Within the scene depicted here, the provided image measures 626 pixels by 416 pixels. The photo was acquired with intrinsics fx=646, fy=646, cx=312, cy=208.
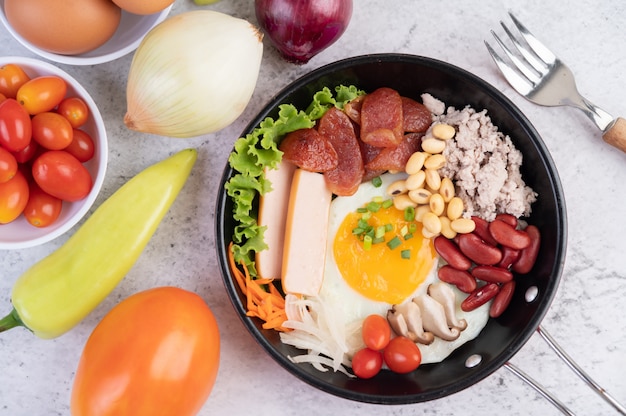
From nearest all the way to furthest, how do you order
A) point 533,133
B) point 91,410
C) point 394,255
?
point 91,410 → point 533,133 → point 394,255

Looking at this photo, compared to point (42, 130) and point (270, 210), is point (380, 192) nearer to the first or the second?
point (270, 210)

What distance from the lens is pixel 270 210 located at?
2088 mm

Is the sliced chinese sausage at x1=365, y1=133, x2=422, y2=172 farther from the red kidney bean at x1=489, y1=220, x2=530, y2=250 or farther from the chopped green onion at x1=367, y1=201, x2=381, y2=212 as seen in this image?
the red kidney bean at x1=489, y1=220, x2=530, y2=250

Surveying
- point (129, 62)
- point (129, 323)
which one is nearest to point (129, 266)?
point (129, 323)

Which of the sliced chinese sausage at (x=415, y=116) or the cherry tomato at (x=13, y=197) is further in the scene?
the sliced chinese sausage at (x=415, y=116)

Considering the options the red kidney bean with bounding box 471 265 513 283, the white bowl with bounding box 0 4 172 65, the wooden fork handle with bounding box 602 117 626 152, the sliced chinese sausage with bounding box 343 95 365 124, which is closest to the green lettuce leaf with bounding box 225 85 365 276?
the sliced chinese sausage with bounding box 343 95 365 124

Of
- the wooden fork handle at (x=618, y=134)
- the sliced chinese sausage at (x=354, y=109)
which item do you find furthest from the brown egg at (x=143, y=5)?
the wooden fork handle at (x=618, y=134)

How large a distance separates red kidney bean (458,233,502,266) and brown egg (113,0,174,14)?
116cm

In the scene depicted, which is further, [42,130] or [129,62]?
[129,62]

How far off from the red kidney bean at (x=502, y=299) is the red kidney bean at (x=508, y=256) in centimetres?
6

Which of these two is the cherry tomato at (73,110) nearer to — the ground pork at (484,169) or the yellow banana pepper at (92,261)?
the yellow banana pepper at (92,261)

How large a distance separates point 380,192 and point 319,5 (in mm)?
636

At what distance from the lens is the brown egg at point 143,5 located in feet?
5.96

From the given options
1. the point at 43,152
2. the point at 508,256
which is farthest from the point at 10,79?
the point at 508,256
